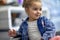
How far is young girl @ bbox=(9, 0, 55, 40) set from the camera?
126 cm

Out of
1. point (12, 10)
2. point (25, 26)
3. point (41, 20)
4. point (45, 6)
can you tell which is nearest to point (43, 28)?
point (41, 20)

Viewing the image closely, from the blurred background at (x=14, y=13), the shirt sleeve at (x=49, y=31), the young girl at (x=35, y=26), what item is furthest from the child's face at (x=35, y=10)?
the blurred background at (x=14, y=13)

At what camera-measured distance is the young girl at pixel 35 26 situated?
1259mm

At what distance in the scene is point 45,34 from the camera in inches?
48.3

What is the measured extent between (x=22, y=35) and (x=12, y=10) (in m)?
1.14

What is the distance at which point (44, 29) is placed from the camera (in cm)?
128

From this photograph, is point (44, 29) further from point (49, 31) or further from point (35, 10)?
point (35, 10)

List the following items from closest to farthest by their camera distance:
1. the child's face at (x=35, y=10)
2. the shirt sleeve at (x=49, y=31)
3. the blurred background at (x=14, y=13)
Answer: the shirt sleeve at (x=49, y=31)
the child's face at (x=35, y=10)
the blurred background at (x=14, y=13)

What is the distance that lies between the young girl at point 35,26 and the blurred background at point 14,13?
0.79 metres

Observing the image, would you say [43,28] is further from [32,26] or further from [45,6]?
[45,6]

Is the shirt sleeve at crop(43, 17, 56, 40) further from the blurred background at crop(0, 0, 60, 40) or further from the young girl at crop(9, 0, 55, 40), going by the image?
the blurred background at crop(0, 0, 60, 40)

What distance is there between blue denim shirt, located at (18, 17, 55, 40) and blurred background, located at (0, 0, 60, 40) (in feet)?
2.59

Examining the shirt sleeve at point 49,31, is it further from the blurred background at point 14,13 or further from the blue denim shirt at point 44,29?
the blurred background at point 14,13

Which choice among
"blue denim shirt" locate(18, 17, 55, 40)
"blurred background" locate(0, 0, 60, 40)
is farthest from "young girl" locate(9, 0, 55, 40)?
"blurred background" locate(0, 0, 60, 40)
